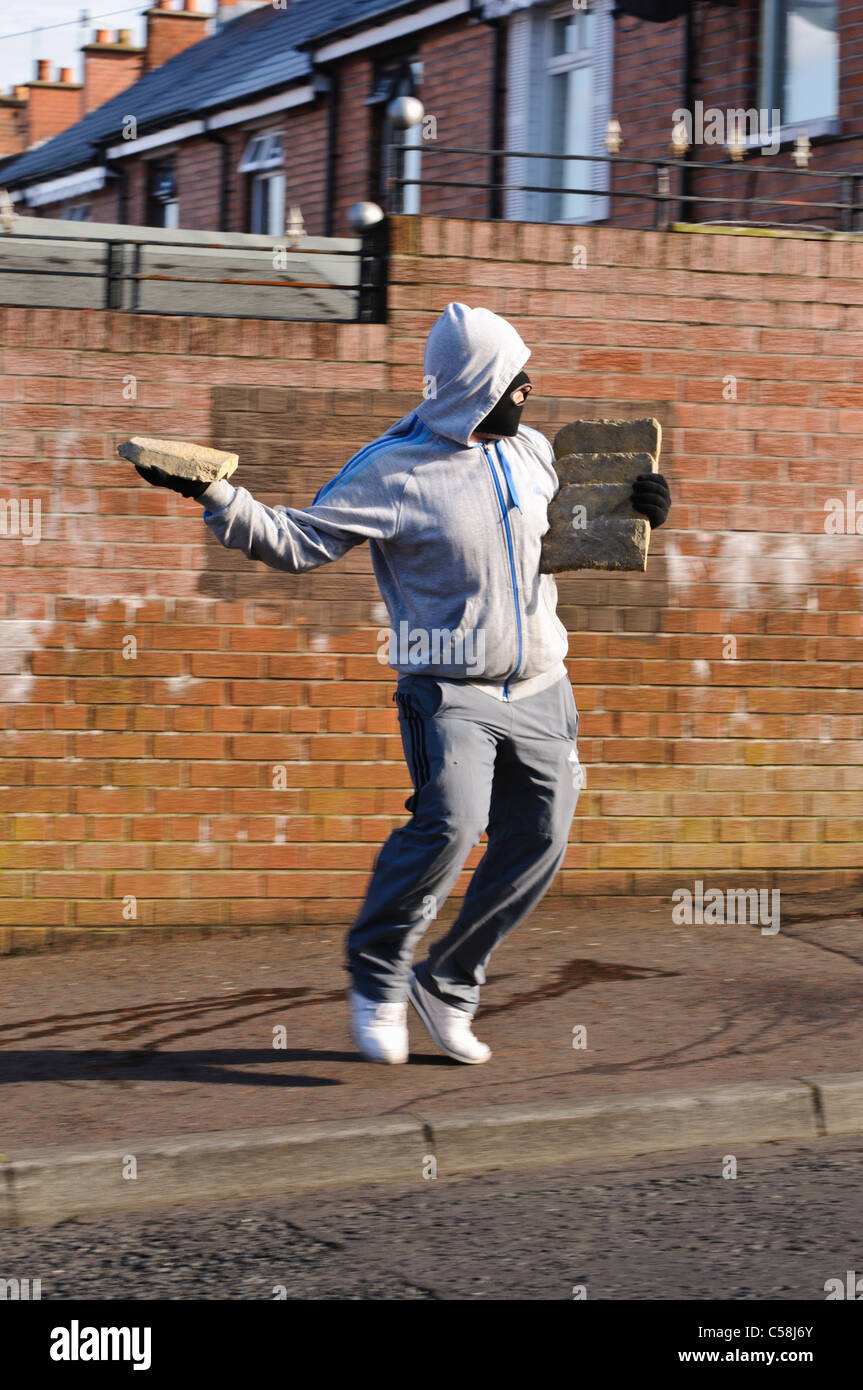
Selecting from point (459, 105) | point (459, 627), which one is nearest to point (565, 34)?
point (459, 105)

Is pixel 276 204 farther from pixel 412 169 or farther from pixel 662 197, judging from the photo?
pixel 662 197

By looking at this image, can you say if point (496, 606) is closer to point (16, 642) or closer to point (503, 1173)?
point (503, 1173)

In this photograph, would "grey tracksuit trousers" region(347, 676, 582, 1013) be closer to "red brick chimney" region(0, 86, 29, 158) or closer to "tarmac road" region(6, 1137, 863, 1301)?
"tarmac road" region(6, 1137, 863, 1301)

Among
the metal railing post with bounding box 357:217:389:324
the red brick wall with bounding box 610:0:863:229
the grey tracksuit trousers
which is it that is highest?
the red brick wall with bounding box 610:0:863:229

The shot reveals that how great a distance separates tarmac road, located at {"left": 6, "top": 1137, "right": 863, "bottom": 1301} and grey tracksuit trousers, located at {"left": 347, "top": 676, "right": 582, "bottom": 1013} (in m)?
0.78

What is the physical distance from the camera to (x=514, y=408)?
505 centimetres

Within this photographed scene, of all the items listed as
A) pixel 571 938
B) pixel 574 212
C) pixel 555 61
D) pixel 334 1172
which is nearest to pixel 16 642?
pixel 571 938

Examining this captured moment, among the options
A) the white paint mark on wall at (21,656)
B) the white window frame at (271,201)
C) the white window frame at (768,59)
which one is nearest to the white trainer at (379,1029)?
the white paint mark on wall at (21,656)

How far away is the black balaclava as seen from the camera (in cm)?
500

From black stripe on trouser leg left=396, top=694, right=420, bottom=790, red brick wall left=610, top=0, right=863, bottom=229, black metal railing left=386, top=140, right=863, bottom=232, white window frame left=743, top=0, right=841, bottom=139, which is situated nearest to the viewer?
black stripe on trouser leg left=396, top=694, right=420, bottom=790

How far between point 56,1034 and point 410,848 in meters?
1.65

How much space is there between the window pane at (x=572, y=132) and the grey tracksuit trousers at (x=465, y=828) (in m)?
7.89

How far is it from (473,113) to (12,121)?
20210 millimetres

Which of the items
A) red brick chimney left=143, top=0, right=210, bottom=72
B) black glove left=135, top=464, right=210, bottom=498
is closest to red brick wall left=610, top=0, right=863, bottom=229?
black glove left=135, top=464, right=210, bottom=498
